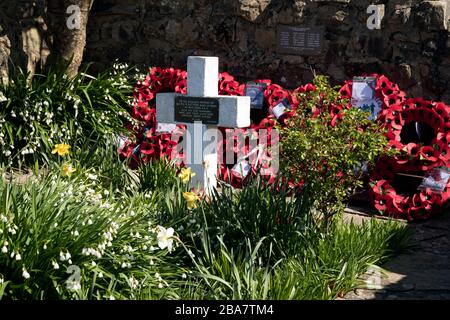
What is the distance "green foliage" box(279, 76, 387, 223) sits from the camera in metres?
5.46

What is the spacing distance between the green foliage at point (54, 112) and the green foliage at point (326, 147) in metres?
2.50

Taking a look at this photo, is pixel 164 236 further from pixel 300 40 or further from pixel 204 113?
pixel 300 40

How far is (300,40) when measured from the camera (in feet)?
28.9

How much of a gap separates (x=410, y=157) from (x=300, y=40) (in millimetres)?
2314

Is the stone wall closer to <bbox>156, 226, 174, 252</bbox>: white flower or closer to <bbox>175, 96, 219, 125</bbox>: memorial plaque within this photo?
<bbox>175, 96, 219, 125</bbox>: memorial plaque

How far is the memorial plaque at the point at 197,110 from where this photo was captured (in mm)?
6605

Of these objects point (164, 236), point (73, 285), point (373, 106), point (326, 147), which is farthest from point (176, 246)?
point (373, 106)

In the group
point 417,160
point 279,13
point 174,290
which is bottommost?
point 174,290

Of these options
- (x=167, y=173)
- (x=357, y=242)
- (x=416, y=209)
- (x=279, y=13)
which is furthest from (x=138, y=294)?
(x=279, y=13)

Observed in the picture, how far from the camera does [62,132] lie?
312 inches

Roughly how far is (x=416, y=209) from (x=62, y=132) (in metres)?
3.47

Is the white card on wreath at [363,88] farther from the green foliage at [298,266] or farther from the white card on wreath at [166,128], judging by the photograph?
the green foliage at [298,266]

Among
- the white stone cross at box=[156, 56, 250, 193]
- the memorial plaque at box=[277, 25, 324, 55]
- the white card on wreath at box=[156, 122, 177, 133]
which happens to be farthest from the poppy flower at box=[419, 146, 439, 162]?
the white card on wreath at box=[156, 122, 177, 133]

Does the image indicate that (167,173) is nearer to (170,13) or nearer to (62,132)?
(62,132)
